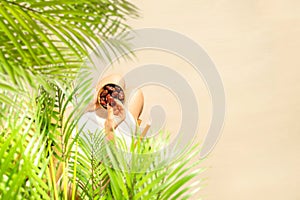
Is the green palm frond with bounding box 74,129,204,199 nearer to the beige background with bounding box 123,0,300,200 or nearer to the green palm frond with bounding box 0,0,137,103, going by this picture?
the green palm frond with bounding box 0,0,137,103

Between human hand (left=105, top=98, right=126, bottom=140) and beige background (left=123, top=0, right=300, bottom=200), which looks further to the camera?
beige background (left=123, top=0, right=300, bottom=200)

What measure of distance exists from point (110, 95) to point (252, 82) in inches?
121

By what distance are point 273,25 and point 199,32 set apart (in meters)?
0.54

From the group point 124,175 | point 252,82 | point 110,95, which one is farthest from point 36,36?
point 252,82

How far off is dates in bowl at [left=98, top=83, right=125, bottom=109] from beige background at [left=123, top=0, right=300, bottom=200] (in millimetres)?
2867

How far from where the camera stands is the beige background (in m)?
3.74

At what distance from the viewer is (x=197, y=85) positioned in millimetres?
3650

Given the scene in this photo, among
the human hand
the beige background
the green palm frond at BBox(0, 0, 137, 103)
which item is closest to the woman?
the human hand

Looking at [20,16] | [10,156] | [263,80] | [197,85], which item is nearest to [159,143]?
[10,156]

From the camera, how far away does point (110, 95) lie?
0.85 m

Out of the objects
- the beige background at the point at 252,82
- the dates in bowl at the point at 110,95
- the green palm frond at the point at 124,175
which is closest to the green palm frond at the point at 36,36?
the green palm frond at the point at 124,175

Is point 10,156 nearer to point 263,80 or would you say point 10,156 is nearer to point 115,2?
point 115,2

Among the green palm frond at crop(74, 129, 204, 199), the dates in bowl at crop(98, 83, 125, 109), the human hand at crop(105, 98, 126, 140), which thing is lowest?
the green palm frond at crop(74, 129, 204, 199)

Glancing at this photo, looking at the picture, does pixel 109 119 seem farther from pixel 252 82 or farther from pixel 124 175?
pixel 252 82
